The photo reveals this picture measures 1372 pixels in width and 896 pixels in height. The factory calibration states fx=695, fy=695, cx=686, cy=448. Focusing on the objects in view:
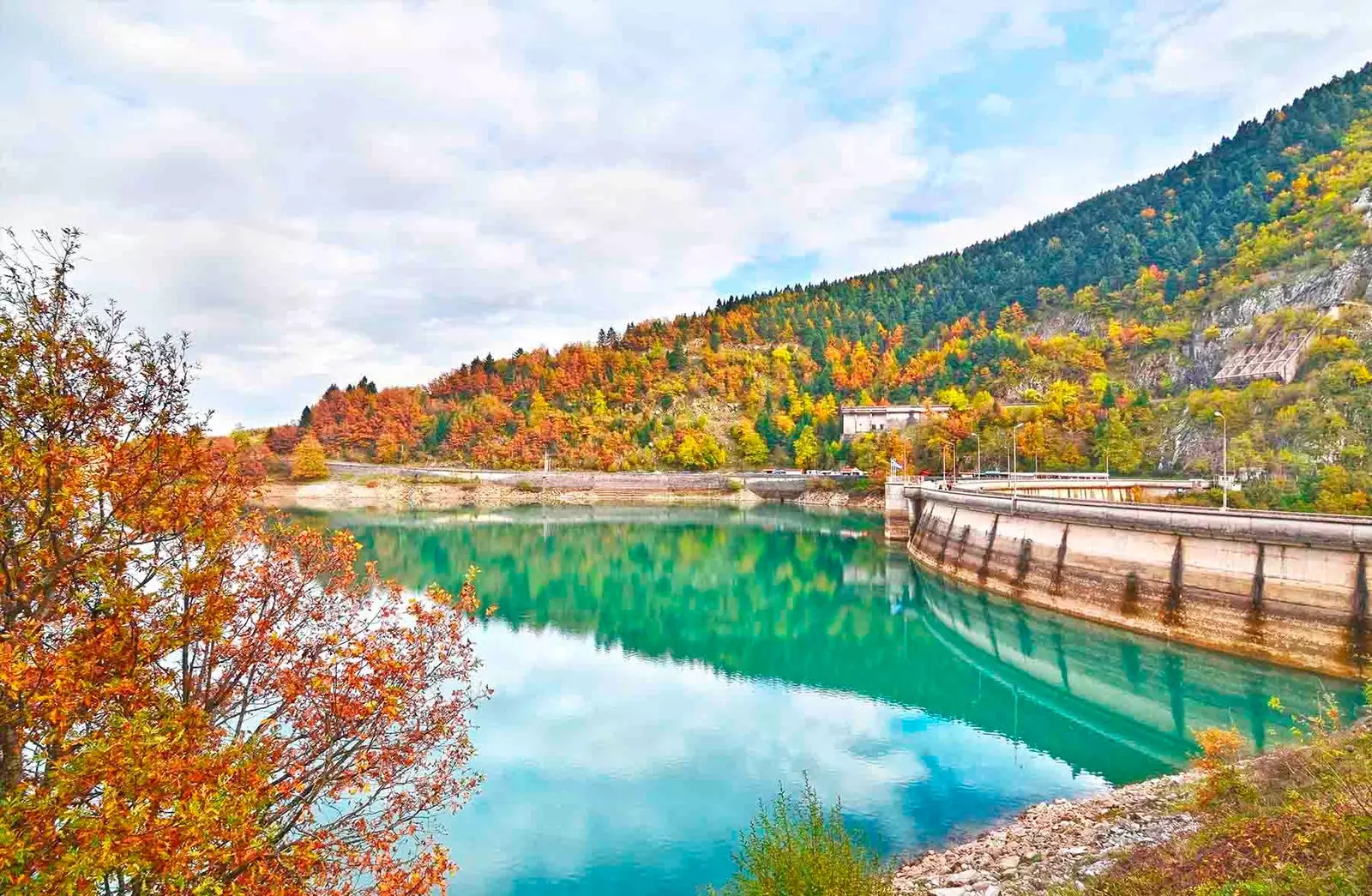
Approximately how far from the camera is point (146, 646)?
6.67 m

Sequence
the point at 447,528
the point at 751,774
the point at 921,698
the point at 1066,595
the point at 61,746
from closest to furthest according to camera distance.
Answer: the point at 61,746 → the point at 751,774 → the point at 921,698 → the point at 1066,595 → the point at 447,528

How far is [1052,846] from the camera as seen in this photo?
604 inches

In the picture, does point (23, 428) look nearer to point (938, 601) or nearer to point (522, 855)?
point (522, 855)

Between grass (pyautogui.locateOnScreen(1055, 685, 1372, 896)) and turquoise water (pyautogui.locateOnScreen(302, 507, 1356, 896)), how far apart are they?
230 inches

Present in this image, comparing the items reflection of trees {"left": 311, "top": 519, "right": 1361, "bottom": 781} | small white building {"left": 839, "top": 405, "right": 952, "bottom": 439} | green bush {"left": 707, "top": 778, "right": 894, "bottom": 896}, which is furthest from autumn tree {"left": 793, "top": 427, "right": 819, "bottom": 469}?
green bush {"left": 707, "top": 778, "right": 894, "bottom": 896}

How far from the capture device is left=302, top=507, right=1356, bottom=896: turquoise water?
18375 millimetres

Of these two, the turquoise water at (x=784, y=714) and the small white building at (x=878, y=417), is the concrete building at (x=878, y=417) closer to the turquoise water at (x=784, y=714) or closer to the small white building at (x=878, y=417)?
the small white building at (x=878, y=417)

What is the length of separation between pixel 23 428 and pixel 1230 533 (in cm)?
3959

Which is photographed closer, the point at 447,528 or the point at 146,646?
the point at 146,646

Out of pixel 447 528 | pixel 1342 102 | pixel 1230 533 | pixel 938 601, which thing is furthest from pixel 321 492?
pixel 1342 102

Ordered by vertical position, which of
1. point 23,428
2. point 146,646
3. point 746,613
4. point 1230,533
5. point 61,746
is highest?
point 23,428

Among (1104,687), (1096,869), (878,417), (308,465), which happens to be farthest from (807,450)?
(1096,869)

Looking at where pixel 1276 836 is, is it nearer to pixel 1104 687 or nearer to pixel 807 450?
pixel 1104 687

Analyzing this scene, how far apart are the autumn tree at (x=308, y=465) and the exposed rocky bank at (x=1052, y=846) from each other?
439 ft
